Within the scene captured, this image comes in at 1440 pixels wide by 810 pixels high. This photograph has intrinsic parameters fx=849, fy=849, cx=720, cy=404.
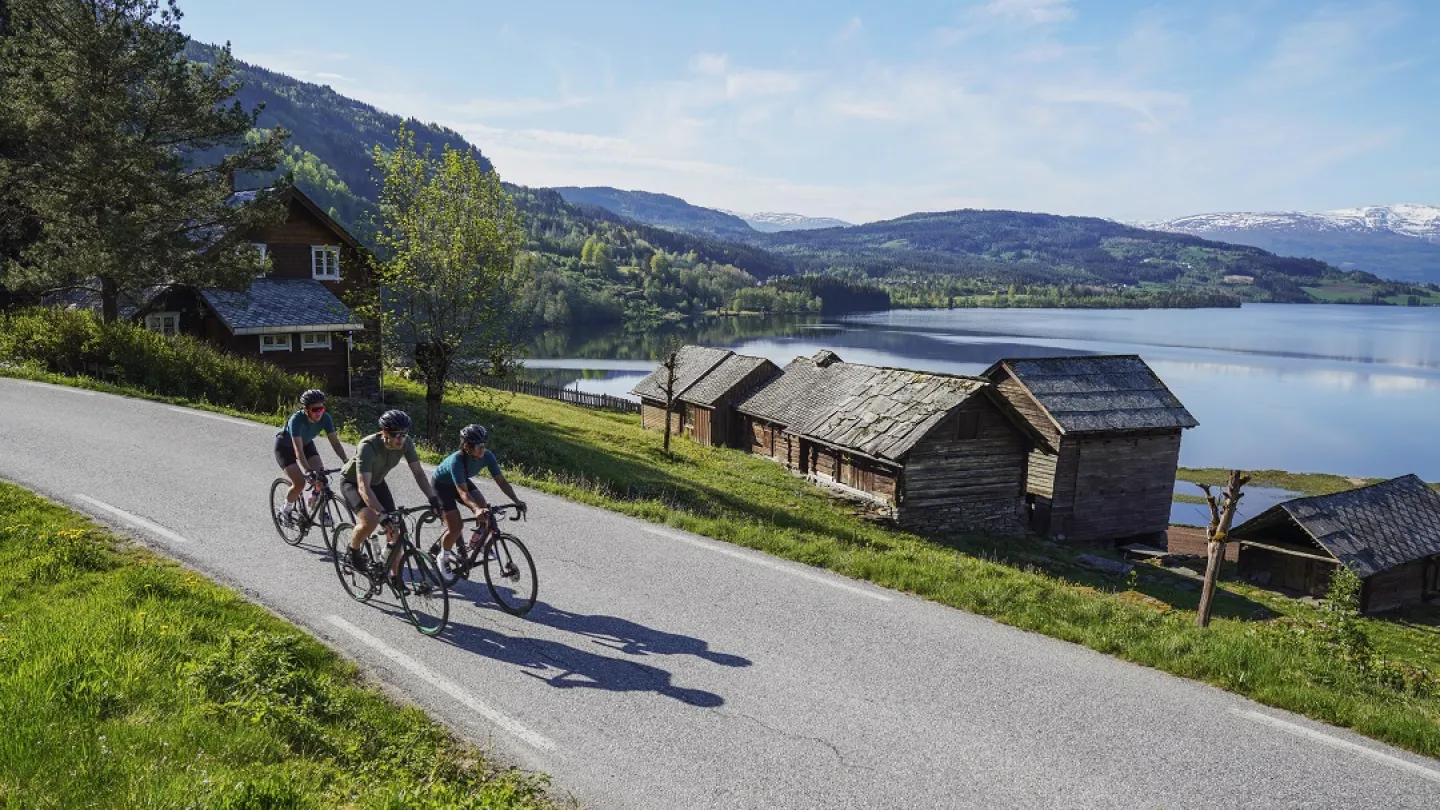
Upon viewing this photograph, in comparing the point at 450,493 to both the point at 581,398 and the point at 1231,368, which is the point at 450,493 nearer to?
the point at 581,398

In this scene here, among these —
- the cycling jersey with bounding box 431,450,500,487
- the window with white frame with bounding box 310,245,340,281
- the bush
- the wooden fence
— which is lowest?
the wooden fence

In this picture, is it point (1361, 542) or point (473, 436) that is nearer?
point (473, 436)

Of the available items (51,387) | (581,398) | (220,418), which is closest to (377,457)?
(220,418)

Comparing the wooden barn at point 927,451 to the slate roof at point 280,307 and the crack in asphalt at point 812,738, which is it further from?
the crack in asphalt at point 812,738

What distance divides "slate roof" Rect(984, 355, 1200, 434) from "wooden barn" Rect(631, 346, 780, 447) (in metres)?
14.7

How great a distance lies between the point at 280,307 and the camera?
116 feet

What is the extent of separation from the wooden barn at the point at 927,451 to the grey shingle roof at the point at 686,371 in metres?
15.4

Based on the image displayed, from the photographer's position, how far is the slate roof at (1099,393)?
1443 inches

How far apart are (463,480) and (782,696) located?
181 inches

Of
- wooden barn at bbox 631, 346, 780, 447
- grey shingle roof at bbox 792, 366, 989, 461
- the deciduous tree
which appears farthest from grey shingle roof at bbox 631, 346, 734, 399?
the deciduous tree

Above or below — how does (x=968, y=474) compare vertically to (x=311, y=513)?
below

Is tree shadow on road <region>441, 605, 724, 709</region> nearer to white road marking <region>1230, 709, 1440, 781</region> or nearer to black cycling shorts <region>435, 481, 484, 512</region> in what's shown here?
black cycling shorts <region>435, 481, 484, 512</region>

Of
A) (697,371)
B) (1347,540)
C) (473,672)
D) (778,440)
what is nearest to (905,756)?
(473,672)

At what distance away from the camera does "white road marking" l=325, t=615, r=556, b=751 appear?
25.5ft
